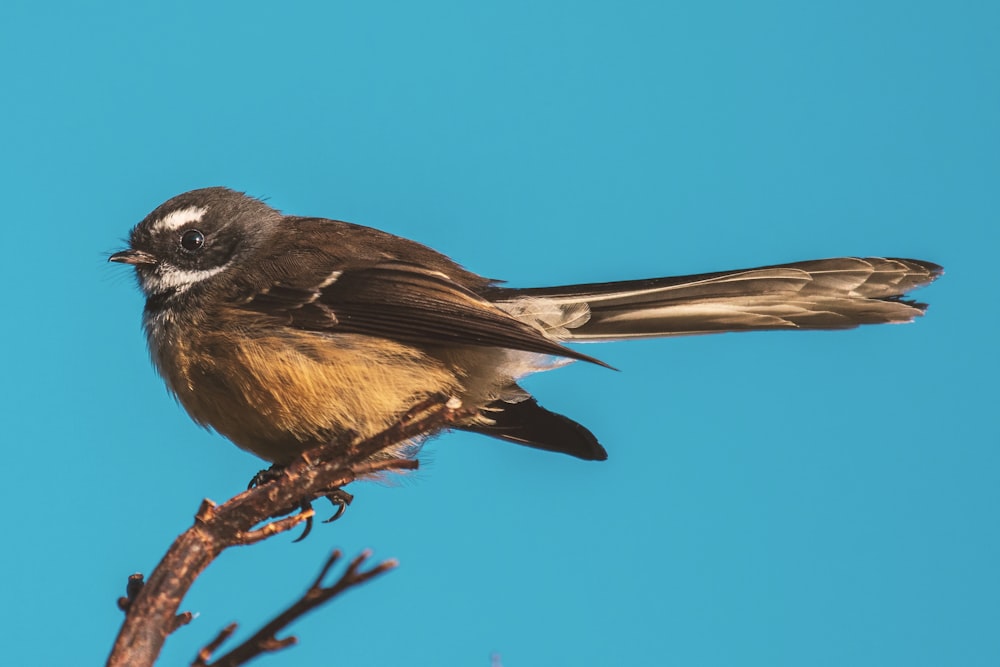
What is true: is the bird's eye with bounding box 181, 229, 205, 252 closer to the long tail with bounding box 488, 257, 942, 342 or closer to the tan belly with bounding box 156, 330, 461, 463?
the tan belly with bounding box 156, 330, 461, 463

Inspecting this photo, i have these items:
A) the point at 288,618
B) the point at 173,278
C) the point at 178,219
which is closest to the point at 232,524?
the point at 288,618

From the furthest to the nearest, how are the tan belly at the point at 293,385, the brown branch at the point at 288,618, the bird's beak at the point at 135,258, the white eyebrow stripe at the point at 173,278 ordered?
the bird's beak at the point at 135,258
the white eyebrow stripe at the point at 173,278
the tan belly at the point at 293,385
the brown branch at the point at 288,618

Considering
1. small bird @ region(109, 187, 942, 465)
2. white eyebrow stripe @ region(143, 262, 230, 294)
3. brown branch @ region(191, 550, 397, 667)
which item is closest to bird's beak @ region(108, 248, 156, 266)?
white eyebrow stripe @ region(143, 262, 230, 294)

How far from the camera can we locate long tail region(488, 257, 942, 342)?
5.72 m

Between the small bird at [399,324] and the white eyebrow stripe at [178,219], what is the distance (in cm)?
45

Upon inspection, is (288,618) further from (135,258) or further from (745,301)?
(135,258)

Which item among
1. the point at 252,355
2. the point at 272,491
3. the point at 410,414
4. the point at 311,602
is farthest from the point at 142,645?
the point at 252,355

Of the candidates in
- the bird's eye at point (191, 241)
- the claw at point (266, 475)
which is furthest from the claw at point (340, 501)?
the bird's eye at point (191, 241)

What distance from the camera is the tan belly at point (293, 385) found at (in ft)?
18.5

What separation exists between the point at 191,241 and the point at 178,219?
0.60 ft

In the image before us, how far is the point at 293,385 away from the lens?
565 cm

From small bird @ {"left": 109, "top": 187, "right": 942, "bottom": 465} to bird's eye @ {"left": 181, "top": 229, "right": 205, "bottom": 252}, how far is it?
288 mm

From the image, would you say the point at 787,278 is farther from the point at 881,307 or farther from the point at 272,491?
the point at 272,491

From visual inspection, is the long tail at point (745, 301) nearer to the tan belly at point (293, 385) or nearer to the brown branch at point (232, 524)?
the tan belly at point (293, 385)
